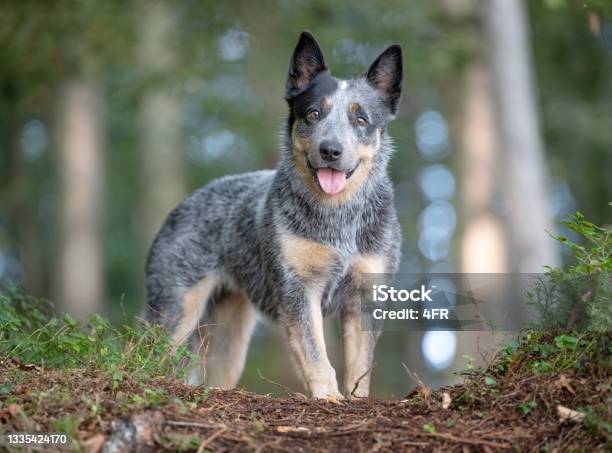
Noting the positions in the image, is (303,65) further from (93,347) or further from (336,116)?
(93,347)

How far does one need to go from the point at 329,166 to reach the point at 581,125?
500 inches

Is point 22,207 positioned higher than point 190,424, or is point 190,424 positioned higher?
point 22,207

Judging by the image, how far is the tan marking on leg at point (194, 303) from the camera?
24.7ft

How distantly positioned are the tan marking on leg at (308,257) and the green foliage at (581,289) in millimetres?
1721

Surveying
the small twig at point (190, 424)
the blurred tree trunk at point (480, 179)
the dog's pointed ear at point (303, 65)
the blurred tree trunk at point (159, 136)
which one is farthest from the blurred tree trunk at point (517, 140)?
the small twig at point (190, 424)

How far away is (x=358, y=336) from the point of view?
6457 mm

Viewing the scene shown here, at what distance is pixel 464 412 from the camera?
4.56m

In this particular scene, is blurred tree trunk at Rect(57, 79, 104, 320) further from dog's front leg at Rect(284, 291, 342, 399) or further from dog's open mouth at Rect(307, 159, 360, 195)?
dog's open mouth at Rect(307, 159, 360, 195)

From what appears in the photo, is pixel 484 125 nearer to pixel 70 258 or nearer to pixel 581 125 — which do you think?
pixel 581 125

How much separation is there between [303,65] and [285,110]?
8267 mm

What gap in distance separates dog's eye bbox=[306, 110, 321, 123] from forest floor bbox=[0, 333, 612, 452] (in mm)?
2294

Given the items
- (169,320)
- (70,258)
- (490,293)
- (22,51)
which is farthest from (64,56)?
(490,293)

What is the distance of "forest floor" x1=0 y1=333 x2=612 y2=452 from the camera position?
404cm

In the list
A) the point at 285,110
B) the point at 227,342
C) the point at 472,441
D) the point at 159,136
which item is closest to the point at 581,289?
the point at 472,441
